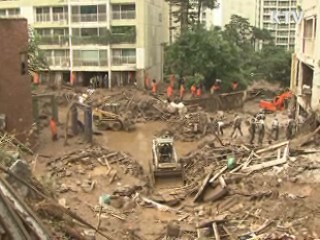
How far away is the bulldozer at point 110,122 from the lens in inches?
1213

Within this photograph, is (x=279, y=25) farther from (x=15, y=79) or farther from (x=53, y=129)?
(x=15, y=79)

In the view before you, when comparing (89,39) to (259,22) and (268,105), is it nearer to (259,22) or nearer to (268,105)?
(268,105)

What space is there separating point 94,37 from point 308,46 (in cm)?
2195

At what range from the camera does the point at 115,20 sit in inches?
1718

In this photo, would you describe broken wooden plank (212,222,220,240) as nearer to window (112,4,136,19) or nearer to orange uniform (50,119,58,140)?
orange uniform (50,119,58,140)

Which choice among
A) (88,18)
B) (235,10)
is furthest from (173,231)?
(235,10)

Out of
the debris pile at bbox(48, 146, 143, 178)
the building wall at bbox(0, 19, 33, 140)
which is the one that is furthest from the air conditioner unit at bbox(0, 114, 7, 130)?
the debris pile at bbox(48, 146, 143, 178)

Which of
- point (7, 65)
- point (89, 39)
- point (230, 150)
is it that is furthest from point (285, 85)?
point (7, 65)

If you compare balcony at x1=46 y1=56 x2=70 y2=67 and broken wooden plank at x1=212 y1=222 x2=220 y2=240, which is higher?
balcony at x1=46 y1=56 x2=70 y2=67

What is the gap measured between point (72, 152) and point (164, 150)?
4733 mm

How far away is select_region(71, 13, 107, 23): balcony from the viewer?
43.6 metres

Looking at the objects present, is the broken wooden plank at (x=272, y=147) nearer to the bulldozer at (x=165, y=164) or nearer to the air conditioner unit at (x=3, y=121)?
the bulldozer at (x=165, y=164)

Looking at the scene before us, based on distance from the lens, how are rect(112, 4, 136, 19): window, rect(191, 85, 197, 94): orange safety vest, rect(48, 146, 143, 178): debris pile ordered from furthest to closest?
rect(112, 4, 136, 19): window, rect(191, 85, 197, 94): orange safety vest, rect(48, 146, 143, 178): debris pile

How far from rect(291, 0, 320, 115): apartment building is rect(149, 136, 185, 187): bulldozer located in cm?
801
